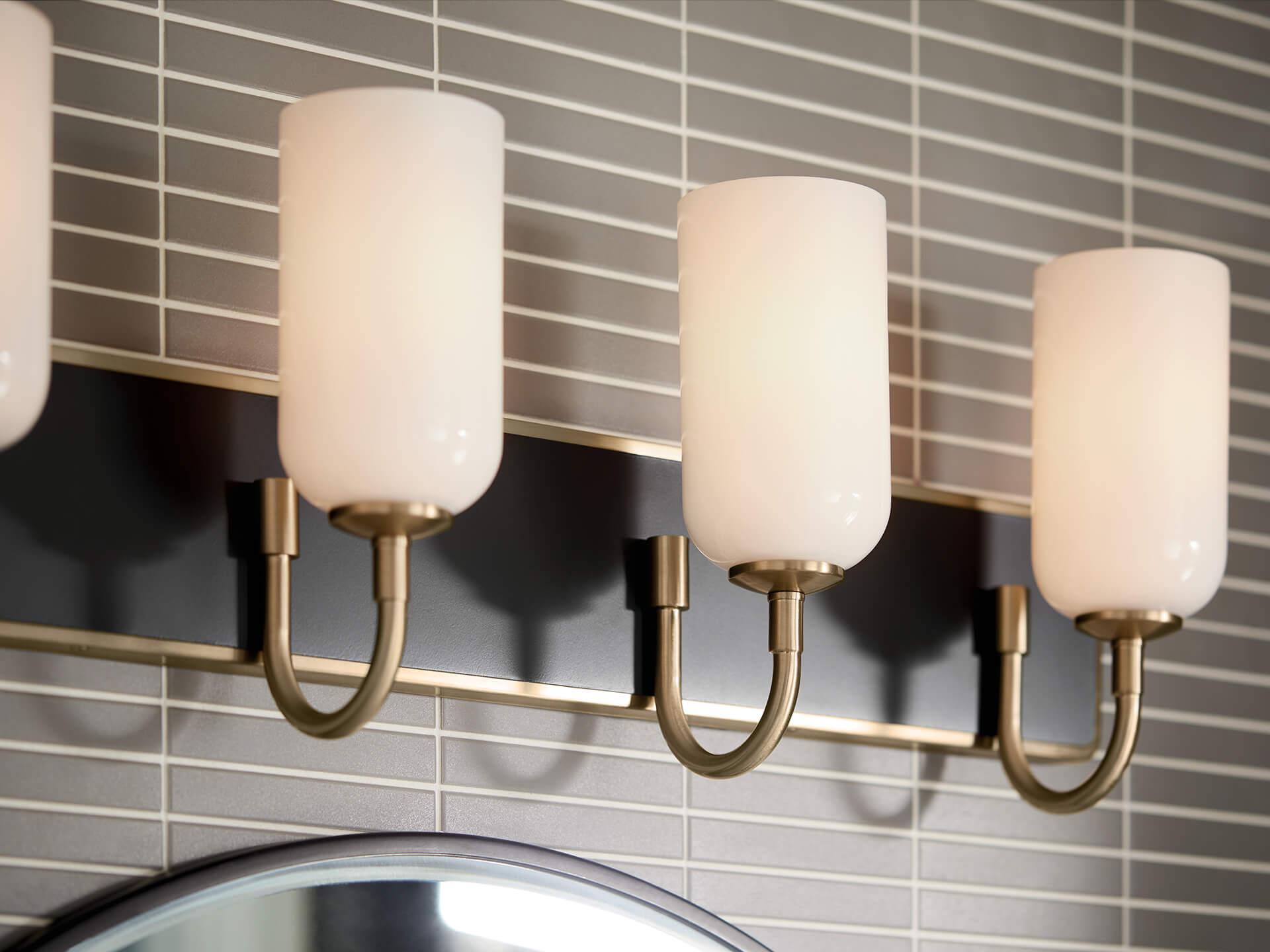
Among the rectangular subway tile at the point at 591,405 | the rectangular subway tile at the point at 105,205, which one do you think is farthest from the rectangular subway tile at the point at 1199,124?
the rectangular subway tile at the point at 105,205

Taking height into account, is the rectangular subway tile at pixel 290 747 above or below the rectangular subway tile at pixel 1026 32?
below

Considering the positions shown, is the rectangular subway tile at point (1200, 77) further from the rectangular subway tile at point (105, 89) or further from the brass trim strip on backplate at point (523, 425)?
the rectangular subway tile at point (105, 89)

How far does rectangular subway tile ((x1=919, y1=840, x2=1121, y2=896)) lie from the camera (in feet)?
2.97

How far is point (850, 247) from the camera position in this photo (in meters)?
0.77

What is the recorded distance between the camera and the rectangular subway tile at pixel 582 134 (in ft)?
2.82

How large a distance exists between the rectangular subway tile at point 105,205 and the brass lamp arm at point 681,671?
0.91 ft

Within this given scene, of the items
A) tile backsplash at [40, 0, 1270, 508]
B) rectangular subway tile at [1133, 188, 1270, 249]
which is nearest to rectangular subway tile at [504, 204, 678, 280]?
tile backsplash at [40, 0, 1270, 508]

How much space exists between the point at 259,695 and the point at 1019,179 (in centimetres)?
52

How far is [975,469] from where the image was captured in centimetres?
96

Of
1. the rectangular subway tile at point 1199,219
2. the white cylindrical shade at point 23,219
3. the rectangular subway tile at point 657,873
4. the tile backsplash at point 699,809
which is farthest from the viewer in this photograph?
the rectangular subway tile at point 1199,219

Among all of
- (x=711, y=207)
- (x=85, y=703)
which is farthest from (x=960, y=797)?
(x=85, y=703)

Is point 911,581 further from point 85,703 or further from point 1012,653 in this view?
point 85,703

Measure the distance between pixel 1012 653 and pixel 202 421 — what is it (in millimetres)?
434

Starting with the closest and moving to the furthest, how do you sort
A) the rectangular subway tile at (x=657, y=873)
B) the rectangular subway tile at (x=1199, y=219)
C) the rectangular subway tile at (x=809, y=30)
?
the rectangular subway tile at (x=657, y=873) < the rectangular subway tile at (x=809, y=30) < the rectangular subway tile at (x=1199, y=219)
